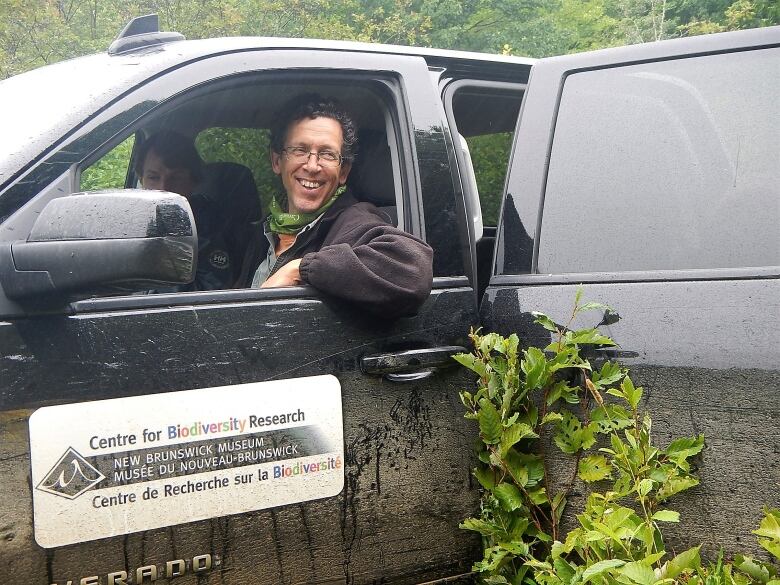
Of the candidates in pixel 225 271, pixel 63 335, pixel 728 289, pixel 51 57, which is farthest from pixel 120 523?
pixel 51 57

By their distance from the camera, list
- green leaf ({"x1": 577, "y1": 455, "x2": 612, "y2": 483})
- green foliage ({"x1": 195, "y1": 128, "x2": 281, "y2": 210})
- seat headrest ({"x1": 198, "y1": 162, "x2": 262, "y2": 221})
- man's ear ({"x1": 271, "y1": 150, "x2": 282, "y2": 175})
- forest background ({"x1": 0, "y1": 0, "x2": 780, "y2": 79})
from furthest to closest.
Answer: forest background ({"x1": 0, "y1": 0, "x2": 780, "y2": 79}) < green foliage ({"x1": 195, "y1": 128, "x2": 281, "y2": 210}) < seat headrest ({"x1": 198, "y1": 162, "x2": 262, "y2": 221}) < man's ear ({"x1": 271, "y1": 150, "x2": 282, "y2": 175}) < green leaf ({"x1": 577, "y1": 455, "x2": 612, "y2": 483})

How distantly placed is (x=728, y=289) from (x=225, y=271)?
63.9 inches

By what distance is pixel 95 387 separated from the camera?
1.81 metres

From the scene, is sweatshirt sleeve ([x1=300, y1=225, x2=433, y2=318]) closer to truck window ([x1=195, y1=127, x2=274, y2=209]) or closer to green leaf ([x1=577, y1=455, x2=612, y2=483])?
green leaf ([x1=577, y1=455, x2=612, y2=483])

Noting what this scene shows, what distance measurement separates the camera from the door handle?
2160 millimetres

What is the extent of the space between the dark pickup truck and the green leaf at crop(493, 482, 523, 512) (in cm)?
14

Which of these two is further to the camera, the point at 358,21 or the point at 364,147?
the point at 358,21

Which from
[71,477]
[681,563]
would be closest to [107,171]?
[71,477]

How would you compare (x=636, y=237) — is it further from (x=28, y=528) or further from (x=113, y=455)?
(x=28, y=528)

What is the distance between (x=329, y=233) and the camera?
256 cm

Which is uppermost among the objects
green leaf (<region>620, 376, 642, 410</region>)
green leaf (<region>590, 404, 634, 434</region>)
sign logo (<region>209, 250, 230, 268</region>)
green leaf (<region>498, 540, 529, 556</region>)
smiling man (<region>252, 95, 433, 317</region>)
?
smiling man (<region>252, 95, 433, 317</region>)

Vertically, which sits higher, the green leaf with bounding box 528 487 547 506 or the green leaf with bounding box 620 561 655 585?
the green leaf with bounding box 620 561 655 585

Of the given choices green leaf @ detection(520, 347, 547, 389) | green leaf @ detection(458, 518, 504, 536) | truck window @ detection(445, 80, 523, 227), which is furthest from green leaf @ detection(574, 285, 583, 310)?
truck window @ detection(445, 80, 523, 227)

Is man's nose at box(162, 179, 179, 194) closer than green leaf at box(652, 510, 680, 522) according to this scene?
No
